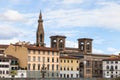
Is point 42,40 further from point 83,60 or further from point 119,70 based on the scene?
point 119,70

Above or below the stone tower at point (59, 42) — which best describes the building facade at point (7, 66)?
below

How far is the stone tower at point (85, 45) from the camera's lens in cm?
14162

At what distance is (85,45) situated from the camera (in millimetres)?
141875

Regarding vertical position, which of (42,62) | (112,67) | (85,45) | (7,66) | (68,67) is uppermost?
(85,45)

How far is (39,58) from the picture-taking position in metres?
105

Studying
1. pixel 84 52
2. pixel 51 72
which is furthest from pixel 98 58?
pixel 51 72

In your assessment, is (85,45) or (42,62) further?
(85,45)

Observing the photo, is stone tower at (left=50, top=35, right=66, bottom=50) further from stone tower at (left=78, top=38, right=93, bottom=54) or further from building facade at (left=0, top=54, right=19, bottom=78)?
building facade at (left=0, top=54, right=19, bottom=78)

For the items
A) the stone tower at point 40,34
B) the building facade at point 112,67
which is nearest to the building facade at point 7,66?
the stone tower at point 40,34

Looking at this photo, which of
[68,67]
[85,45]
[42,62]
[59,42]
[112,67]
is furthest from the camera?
[85,45]

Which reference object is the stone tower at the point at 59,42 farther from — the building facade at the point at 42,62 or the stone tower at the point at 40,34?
the building facade at the point at 42,62

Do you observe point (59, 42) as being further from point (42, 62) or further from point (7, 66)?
point (7, 66)

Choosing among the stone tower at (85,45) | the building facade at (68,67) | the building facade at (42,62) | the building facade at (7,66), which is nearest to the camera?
the building facade at (7,66)

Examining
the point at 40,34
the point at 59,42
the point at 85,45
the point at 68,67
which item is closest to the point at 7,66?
the point at 68,67
